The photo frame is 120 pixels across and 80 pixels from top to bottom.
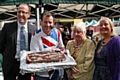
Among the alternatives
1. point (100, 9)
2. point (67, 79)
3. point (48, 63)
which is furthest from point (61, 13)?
point (48, 63)

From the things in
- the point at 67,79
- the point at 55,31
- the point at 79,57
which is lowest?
the point at 67,79

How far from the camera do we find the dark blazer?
2805 mm

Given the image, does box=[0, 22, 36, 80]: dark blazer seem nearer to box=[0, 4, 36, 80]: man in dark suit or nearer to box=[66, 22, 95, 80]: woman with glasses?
box=[0, 4, 36, 80]: man in dark suit

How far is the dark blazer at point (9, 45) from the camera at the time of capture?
2805 mm

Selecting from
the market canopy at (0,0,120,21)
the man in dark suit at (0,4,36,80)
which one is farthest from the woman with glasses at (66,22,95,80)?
the market canopy at (0,0,120,21)

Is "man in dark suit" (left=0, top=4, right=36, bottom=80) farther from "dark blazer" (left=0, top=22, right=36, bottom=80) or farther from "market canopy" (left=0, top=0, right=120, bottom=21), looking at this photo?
"market canopy" (left=0, top=0, right=120, bottom=21)

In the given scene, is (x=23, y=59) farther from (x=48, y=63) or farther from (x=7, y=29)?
(x=7, y=29)

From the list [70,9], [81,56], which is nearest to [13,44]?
[81,56]

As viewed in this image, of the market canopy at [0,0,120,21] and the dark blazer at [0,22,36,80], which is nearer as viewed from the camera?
the dark blazer at [0,22,36,80]

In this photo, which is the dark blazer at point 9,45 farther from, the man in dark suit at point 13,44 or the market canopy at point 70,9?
the market canopy at point 70,9

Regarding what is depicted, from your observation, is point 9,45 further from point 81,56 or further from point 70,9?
point 70,9

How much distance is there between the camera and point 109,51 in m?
2.68

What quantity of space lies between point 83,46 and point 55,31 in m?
0.39

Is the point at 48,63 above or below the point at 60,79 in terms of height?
above
